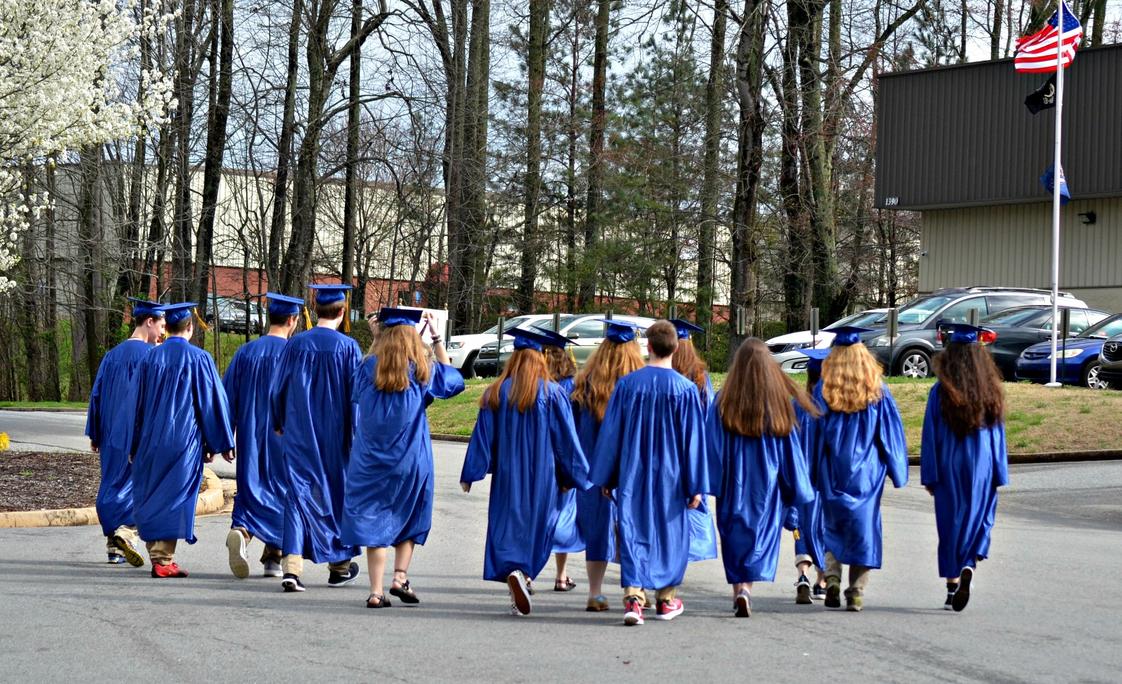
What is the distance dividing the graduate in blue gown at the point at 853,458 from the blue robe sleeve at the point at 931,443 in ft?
0.47

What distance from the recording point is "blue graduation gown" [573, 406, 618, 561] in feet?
27.4

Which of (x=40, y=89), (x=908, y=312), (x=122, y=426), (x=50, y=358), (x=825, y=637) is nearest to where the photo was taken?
(x=825, y=637)

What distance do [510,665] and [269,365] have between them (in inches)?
147

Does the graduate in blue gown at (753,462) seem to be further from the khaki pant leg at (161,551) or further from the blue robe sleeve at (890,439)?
the khaki pant leg at (161,551)

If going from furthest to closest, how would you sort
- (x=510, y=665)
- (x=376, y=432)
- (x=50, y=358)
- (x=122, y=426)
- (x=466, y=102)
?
(x=50, y=358) < (x=466, y=102) < (x=122, y=426) < (x=376, y=432) < (x=510, y=665)

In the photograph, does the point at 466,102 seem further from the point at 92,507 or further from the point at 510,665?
the point at 510,665

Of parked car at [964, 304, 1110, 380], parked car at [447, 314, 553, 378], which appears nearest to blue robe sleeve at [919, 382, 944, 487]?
parked car at [964, 304, 1110, 380]

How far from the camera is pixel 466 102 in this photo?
35750 mm

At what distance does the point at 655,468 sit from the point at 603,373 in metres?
1.00

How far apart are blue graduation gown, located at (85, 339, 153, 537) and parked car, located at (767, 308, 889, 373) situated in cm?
1566

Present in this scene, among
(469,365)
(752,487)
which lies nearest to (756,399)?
(752,487)

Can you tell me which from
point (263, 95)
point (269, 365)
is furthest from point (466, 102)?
point (269, 365)

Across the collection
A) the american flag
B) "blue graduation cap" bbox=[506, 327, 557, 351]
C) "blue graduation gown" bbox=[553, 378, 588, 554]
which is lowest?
"blue graduation gown" bbox=[553, 378, 588, 554]

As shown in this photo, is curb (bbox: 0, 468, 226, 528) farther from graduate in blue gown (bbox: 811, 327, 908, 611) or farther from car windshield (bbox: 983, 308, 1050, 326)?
car windshield (bbox: 983, 308, 1050, 326)
